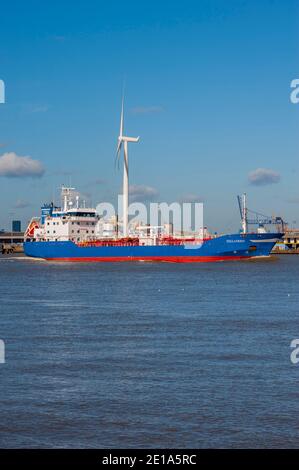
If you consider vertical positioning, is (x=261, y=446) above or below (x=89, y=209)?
below

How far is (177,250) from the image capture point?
10350cm

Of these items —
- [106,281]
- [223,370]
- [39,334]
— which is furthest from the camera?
[106,281]

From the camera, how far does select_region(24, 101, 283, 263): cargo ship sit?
102m

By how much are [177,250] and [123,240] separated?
1278cm

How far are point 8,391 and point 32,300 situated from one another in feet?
88.6

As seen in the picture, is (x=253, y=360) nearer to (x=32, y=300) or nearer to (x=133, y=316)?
(x=133, y=316)

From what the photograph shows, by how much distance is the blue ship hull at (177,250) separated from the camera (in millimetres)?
100812

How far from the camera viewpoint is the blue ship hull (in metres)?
101

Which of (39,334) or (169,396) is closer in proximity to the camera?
(169,396)

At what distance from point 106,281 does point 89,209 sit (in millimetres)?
58904

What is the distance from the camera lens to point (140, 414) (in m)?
16.5

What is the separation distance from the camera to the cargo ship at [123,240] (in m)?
102

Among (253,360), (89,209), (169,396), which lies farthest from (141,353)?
(89,209)

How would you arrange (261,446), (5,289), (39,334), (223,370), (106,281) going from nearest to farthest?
(261,446)
(223,370)
(39,334)
(5,289)
(106,281)
